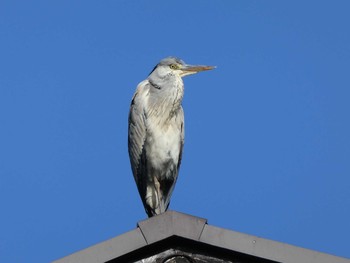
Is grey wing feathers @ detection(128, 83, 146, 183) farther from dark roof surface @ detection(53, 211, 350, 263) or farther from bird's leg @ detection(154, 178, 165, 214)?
dark roof surface @ detection(53, 211, 350, 263)

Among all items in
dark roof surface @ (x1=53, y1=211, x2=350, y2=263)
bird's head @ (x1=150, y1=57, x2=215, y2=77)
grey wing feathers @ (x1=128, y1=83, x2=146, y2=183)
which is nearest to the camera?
dark roof surface @ (x1=53, y1=211, x2=350, y2=263)

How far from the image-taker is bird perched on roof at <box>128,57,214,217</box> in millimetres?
11742

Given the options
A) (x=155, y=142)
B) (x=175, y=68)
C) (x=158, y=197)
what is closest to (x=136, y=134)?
(x=155, y=142)

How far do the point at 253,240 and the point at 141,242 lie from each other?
754mm

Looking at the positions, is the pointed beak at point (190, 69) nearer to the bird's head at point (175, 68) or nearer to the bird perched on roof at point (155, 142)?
the bird's head at point (175, 68)

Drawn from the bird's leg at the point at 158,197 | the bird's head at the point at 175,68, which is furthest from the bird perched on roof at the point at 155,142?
the bird's head at the point at 175,68

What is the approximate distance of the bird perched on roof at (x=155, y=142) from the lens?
38.5ft

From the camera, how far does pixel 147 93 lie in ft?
39.5

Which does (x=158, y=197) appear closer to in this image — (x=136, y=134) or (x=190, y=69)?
(x=136, y=134)

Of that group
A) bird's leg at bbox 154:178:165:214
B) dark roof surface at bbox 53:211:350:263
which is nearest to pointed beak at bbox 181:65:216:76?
bird's leg at bbox 154:178:165:214

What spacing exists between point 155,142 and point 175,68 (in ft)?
3.04

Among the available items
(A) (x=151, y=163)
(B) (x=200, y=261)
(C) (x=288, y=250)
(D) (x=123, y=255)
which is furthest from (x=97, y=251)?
(A) (x=151, y=163)

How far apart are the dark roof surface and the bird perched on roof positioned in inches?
134

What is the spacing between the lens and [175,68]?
12.3 m
